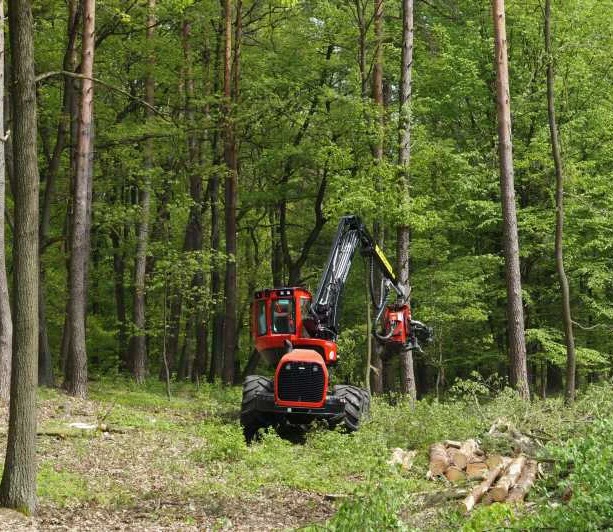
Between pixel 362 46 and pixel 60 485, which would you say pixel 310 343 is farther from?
pixel 362 46

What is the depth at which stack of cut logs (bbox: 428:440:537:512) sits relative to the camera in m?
8.61

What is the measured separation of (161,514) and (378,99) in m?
14.9

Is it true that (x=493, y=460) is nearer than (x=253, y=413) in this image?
Yes

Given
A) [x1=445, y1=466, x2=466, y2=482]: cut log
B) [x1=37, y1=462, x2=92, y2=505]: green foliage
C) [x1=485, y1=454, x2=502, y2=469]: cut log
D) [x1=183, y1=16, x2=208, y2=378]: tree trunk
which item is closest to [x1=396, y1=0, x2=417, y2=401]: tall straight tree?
[x1=183, y1=16, x2=208, y2=378]: tree trunk

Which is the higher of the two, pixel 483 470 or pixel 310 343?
pixel 310 343

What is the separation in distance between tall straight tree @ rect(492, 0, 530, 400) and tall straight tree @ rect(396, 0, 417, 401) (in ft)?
7.98

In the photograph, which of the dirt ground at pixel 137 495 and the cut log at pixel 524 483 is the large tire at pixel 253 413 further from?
the cut log at pixel 524 483

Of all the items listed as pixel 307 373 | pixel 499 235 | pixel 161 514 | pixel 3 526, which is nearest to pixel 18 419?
pixel 3 526

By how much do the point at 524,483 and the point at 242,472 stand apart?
11.2 feet

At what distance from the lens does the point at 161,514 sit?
8312 mm

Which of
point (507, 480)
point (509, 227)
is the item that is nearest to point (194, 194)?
point (509, 227)

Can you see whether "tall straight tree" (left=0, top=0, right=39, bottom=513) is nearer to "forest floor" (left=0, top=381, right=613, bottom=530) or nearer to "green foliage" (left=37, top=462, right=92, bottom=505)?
"forest floor" (left=0, top=381, right=613, bottom=530)

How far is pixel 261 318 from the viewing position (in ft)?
49.1

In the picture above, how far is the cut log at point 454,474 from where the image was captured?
1034cm
